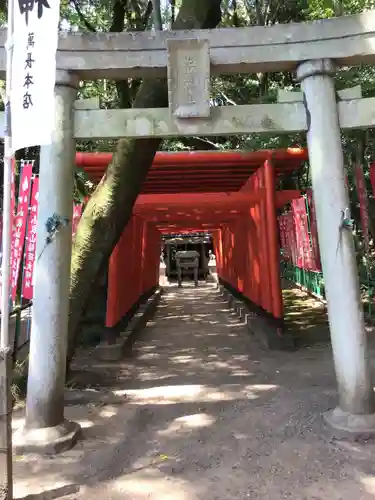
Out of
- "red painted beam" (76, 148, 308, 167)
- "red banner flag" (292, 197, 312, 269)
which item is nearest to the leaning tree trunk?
"red painted beam" (76, 148, 308, 167)

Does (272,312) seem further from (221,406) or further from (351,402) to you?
(351,402)

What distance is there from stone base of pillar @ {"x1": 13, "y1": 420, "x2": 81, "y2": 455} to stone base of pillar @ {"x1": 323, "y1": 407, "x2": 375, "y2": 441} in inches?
78.2

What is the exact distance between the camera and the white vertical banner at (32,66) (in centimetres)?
308

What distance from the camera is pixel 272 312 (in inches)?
297

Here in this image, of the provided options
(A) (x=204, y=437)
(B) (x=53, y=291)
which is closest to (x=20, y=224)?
(B) (x=53, y=291)

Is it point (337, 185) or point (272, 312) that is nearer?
point (337, 185)

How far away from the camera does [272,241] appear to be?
292 inches

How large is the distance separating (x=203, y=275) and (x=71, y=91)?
730 inches

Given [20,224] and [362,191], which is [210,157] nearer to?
[362,191]

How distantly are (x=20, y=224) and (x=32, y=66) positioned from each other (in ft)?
9.20

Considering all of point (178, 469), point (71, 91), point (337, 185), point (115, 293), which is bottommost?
point (178, 469)

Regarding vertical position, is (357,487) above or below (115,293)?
below

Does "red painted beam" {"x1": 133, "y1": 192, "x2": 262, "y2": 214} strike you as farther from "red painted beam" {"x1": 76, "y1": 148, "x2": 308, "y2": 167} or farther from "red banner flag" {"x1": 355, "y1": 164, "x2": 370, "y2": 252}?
"red banner flag" {"x1": 355, "y1": 164, "x2": 370, "y2": 252}

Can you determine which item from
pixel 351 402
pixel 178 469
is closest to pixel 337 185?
pixel 351 402
